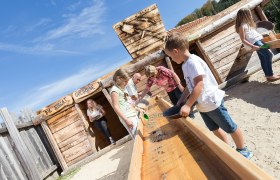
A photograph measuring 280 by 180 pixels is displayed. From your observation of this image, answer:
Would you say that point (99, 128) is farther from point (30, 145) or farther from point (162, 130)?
point (162, 130)

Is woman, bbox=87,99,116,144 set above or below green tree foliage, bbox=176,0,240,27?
below

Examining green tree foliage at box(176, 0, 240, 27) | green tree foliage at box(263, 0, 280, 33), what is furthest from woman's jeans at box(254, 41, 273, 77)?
green tree foliage at box(176, 0, 240, 27)

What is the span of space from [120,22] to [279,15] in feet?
95.4

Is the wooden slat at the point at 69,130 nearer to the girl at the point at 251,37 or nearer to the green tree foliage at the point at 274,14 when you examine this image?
the girl at the point at 251,37

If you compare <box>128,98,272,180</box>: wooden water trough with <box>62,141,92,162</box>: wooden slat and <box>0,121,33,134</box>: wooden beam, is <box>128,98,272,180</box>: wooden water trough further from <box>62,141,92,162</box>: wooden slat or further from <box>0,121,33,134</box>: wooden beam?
→ <box>62,141,92,162</box>: wooden slat

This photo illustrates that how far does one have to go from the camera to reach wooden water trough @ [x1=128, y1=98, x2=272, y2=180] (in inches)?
63.1

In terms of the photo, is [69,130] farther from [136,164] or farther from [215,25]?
[136,164]

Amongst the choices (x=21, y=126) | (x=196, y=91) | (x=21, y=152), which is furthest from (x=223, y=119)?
(x=21, y=126)

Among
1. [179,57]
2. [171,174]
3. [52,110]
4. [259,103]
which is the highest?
[52,110]

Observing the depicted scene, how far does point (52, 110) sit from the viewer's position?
985 centimetres

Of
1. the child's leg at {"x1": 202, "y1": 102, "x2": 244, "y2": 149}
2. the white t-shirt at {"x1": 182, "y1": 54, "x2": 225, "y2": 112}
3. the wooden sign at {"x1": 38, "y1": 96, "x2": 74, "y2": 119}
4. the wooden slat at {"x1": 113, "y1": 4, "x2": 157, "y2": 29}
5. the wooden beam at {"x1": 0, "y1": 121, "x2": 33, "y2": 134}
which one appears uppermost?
the wooden slat at {"x1": 113, "y1": 4, "x2": 157, "y2": 29}

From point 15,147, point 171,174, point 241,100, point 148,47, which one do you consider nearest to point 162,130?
point 171,174

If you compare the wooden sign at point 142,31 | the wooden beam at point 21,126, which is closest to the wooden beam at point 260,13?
the wooden sign at point 142,31

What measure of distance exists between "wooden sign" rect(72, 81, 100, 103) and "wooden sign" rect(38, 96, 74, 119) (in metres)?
0.19
